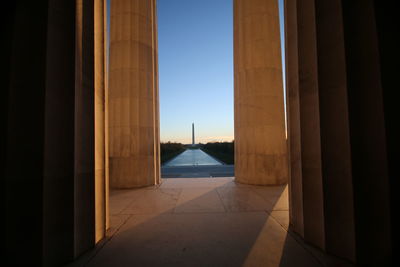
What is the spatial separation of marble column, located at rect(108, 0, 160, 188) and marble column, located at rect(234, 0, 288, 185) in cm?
531

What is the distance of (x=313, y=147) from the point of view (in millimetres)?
4344

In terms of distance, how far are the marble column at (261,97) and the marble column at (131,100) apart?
5312 mm

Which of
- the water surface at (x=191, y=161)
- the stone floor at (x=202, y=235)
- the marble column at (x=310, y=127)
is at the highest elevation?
the marble column at (x=310, y=127)

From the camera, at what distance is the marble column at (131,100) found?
1092 centimetres

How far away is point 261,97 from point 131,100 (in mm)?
7109

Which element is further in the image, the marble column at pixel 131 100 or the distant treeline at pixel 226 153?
the distant treeline at pixel 226 153

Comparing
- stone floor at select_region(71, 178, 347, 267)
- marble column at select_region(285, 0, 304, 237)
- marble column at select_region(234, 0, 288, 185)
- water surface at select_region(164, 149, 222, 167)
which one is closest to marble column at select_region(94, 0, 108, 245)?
stone floor at select_region(71, 178, 347, 267)

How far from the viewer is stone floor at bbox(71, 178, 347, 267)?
3.82 metres

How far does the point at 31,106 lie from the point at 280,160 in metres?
10.8

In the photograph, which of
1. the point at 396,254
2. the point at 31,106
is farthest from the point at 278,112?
the point at 31,106

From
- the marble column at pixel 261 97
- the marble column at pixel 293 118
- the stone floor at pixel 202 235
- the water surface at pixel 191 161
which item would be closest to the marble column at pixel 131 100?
the stone floor at pixel 202 235

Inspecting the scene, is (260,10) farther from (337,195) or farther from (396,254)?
(396,254)

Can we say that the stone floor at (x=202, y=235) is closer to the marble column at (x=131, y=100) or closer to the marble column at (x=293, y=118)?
the marble column at (x=293, y=118)

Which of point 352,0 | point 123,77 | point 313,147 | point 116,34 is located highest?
point 116,34
